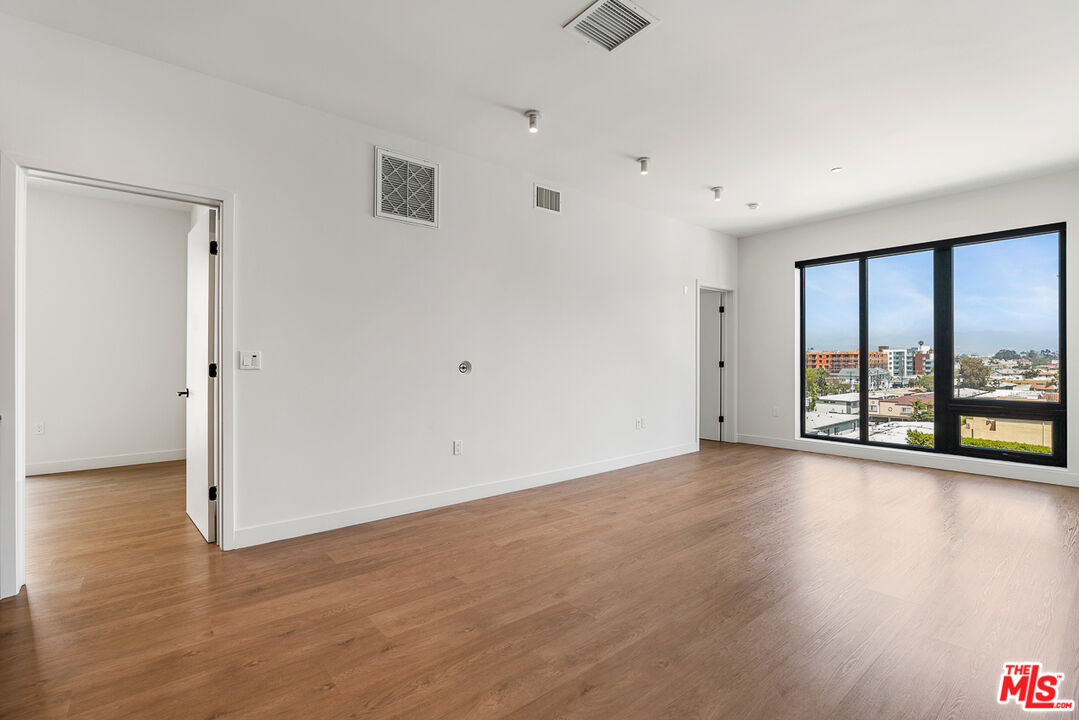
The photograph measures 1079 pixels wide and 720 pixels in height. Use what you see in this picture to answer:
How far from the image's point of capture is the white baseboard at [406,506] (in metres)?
3.21

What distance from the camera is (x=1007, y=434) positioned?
16.5 ft

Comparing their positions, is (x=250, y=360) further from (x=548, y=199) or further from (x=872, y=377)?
(x=872, y=377)

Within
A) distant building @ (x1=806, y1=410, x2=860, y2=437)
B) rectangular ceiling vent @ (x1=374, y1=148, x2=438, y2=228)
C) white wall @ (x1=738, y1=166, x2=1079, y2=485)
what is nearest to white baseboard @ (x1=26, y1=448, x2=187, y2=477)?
rectangular ceiling vent @ (x1=374, y1=148, x2=438, y2=228)

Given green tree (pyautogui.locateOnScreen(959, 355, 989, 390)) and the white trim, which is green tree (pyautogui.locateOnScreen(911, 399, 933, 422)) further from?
the white trim

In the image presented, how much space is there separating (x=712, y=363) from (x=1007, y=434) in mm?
3249

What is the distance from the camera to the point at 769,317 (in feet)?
22.0

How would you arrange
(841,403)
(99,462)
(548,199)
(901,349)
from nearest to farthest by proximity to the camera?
(548,199), (99,462), (901,349), (841,403)

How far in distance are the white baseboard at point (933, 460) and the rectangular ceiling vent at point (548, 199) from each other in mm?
4394

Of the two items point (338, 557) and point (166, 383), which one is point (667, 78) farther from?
point (166, 383)

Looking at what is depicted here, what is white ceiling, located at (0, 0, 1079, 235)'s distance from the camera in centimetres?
247

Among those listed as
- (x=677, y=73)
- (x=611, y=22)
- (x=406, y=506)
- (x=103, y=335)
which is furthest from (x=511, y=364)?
(x=103, y=335)

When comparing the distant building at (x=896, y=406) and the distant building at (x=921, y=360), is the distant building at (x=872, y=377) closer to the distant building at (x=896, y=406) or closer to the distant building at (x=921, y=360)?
the distant building at (x=896, y=406)

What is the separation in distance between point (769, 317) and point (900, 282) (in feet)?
4.88

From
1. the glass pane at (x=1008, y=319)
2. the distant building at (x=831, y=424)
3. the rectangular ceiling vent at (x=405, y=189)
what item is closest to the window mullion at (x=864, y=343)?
the distant building at (x=831, y=424)
